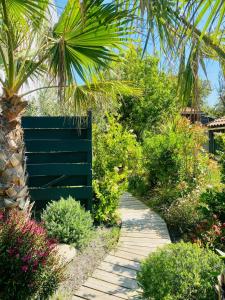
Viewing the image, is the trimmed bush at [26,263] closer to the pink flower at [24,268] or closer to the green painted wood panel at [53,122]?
the pink flower at [24,268]

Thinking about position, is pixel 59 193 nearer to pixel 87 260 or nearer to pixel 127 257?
pixel 87 260

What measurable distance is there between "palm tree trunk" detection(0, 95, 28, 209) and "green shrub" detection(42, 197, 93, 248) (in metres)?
0.80

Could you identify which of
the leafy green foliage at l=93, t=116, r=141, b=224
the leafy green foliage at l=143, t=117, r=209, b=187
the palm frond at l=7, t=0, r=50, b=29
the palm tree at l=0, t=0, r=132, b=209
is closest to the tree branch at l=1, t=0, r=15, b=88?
the palm tree at l=0, t=0, r=132, b=209

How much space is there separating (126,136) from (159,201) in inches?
74.5

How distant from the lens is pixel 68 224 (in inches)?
186

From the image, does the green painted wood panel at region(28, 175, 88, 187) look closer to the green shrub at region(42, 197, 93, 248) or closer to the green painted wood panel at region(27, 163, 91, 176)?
the green painted wood panel at region(27, 163, 91, 176)

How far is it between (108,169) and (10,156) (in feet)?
10.0

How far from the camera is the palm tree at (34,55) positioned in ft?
12.3

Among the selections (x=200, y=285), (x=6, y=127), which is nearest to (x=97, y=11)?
(x=6, y=127)

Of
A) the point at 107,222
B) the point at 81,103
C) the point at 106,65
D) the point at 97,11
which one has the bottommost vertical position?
the point at 107,222

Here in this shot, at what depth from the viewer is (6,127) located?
4.09m

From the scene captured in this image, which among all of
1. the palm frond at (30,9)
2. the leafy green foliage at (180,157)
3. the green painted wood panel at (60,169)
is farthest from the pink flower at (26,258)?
the leafy green foliage at (180,157)

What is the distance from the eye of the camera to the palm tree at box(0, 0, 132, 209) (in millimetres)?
3746

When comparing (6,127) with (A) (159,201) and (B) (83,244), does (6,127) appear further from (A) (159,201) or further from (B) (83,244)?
(A) (159,201)
